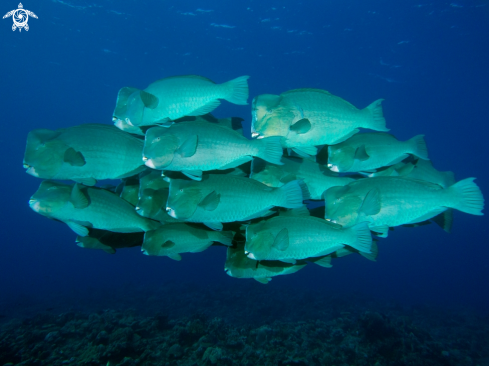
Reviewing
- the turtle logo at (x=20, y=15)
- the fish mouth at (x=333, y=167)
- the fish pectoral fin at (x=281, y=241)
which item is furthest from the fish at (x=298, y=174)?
the turtle logo at (x=20, y=15)

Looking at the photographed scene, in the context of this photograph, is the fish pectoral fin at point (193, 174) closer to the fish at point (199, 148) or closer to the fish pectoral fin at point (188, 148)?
the fish at point (199, 148)

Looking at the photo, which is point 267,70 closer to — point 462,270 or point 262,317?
point 262,317

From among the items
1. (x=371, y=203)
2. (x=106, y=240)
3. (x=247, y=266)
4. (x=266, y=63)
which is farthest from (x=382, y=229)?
(x=266, y=63)

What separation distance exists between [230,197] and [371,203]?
4.40ft

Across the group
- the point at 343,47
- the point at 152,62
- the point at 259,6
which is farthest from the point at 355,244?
the point at 152,62

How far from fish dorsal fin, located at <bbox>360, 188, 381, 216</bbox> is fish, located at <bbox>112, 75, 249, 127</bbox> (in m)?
1.57

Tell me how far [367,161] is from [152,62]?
43.3 meters

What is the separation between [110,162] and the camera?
2.49 m

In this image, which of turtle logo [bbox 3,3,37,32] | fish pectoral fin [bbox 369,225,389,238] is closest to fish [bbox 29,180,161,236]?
fish pectoral fin [bbox 369,225,389,238]

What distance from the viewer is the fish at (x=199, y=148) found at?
2.22m

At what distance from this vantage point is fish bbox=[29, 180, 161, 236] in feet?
8.11

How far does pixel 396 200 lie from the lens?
8.36 ft

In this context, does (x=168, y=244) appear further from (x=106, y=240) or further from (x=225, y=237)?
(x=106, y=240)


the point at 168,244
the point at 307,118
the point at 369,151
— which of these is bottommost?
the point at 168,244
